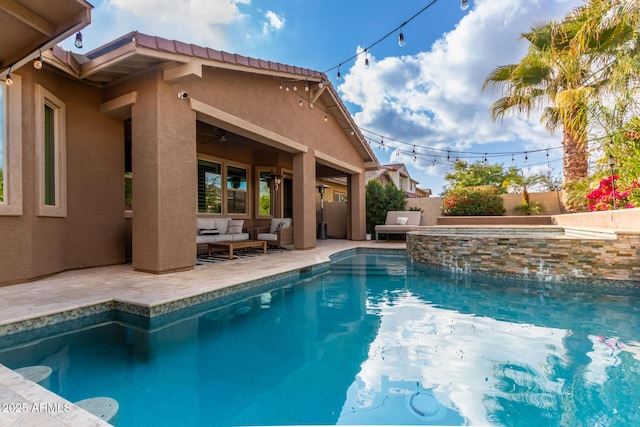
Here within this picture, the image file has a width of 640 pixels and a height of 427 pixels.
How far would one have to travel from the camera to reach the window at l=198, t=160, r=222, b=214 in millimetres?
9914

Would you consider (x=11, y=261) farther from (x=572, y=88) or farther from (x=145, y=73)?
(x=572, y=88)

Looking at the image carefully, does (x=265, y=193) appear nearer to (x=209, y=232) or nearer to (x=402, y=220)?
(x=209, y=232)

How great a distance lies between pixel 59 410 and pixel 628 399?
3.97 meters

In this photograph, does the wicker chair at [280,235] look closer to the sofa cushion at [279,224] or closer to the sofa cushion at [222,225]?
the sofa cushion at [279,224]

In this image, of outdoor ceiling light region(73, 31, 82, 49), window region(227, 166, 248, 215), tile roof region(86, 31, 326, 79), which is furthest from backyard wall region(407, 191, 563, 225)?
outdoor ceiling light region(73, 31, 82, 49)

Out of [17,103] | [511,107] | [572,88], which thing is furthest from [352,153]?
[17,103]

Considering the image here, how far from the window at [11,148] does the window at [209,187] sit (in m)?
4.96

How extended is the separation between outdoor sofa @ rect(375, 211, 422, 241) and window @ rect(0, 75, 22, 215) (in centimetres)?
1113

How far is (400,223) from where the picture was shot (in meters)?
13.8

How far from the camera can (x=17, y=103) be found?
16.2 ft

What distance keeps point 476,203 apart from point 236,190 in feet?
34.4

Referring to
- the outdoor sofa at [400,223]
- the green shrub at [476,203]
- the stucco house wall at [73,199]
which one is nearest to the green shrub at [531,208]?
the green shrub at [476,203]

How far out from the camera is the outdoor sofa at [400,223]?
42.8 ft

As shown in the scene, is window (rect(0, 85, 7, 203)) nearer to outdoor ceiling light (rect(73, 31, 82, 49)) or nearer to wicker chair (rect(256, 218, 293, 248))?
outdoor ceiling light (rect(73, 31, 82, 49))
